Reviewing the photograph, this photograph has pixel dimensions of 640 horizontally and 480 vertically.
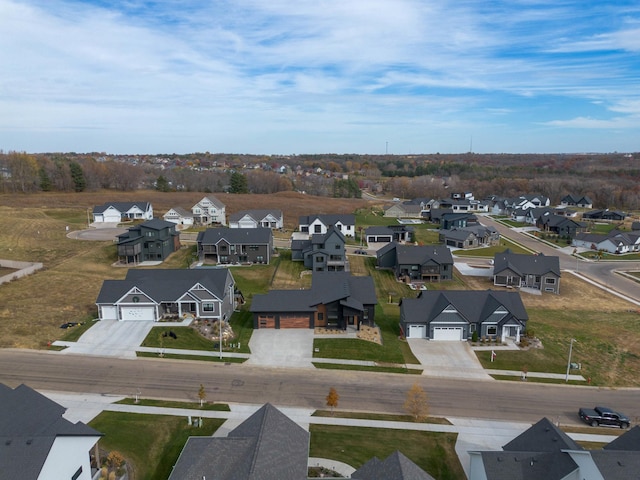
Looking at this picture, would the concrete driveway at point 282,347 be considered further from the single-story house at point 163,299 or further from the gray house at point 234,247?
the gray house at point 234,247

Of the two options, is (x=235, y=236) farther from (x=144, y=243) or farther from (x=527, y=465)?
(x=527, y=465)

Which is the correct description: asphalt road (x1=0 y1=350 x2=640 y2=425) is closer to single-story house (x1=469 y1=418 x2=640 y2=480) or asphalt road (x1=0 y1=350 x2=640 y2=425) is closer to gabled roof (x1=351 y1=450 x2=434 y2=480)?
single-story house (x1=469 y1=418 x2=640 y2=480)

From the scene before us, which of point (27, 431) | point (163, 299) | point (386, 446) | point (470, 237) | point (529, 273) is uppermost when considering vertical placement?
point (470, 237)

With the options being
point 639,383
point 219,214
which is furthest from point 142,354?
point 219,214

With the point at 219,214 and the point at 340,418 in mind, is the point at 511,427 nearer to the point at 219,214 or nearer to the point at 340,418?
the point at 340,418

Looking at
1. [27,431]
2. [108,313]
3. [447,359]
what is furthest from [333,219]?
[27,431]

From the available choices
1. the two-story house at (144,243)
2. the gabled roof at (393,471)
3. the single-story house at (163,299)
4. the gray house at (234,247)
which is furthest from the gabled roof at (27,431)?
the gray house at (234,247)
